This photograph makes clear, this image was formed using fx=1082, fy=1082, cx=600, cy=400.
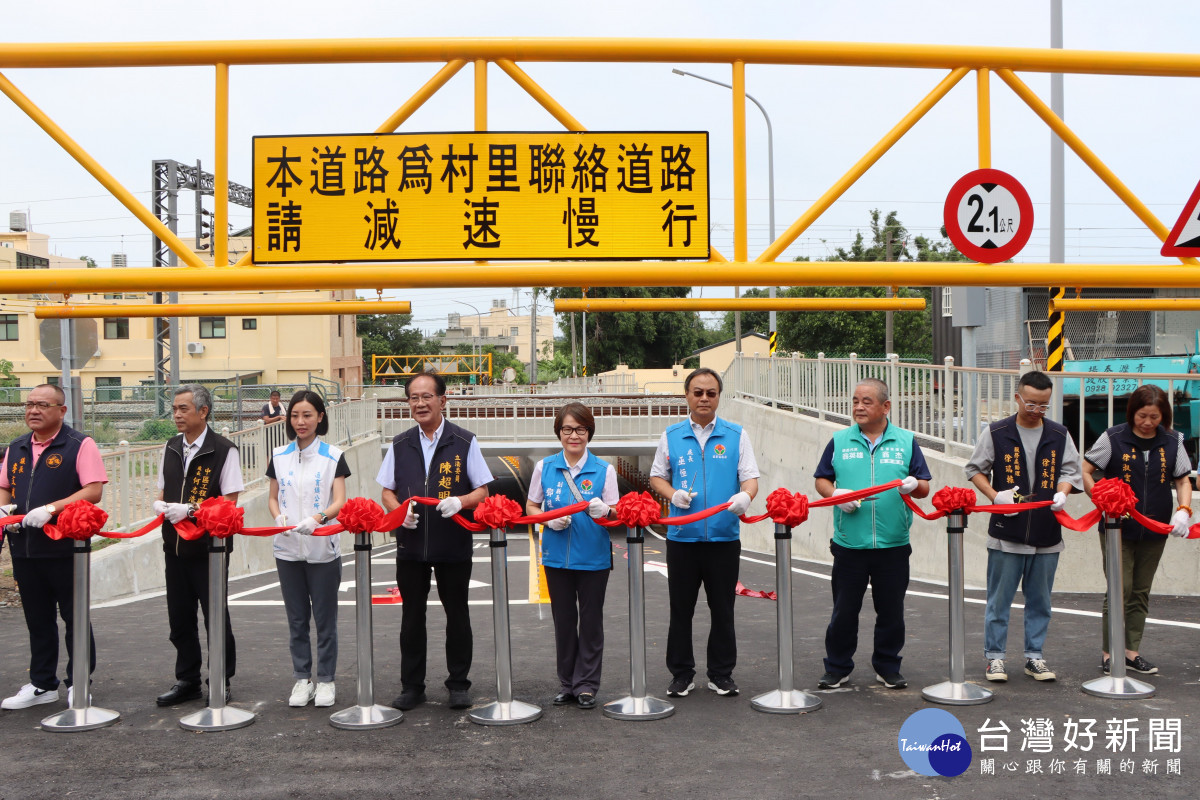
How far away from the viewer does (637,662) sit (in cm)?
614

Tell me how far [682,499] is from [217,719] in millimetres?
2857

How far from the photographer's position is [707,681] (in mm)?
6801

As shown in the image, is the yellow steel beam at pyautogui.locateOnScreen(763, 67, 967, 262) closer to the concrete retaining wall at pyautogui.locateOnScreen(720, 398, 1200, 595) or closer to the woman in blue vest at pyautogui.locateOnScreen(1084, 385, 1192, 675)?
the woman in blue vest at pyautogui.locateOnScreen(1084, 385, 1192, 675)

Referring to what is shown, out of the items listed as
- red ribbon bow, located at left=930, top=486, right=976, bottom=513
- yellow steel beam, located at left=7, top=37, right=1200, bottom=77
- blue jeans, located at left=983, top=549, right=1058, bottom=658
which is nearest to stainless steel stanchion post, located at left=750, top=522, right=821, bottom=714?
red ribbon bow, located at left=930, top=486, right=976, bottom=513

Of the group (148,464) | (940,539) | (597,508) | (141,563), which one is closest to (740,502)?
(597,508)

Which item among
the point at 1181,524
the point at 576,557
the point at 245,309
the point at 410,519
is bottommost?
the point at 576,557

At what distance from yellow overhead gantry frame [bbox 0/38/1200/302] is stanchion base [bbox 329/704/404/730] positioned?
7.75ft

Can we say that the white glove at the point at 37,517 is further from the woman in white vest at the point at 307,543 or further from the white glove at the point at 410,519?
the white glove at the point at 410,519

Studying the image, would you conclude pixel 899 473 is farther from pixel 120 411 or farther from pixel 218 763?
pixel 120 411

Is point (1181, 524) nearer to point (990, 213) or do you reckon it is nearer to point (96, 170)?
point (990, 213)

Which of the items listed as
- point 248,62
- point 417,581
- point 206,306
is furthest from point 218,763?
point 248,62

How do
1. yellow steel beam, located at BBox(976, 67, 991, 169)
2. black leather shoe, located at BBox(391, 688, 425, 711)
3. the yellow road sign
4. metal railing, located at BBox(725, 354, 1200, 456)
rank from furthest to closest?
metal railing, located at BBox(725, 354, 1200, 456)
black leather shoe, located at BBox(391, 688, 425, 711)
yellow steel beam, located at BBox(976, 67, 991, 169)
the yellow road sign

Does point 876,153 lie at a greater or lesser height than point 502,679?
greater

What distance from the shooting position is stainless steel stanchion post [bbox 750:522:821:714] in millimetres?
6109
